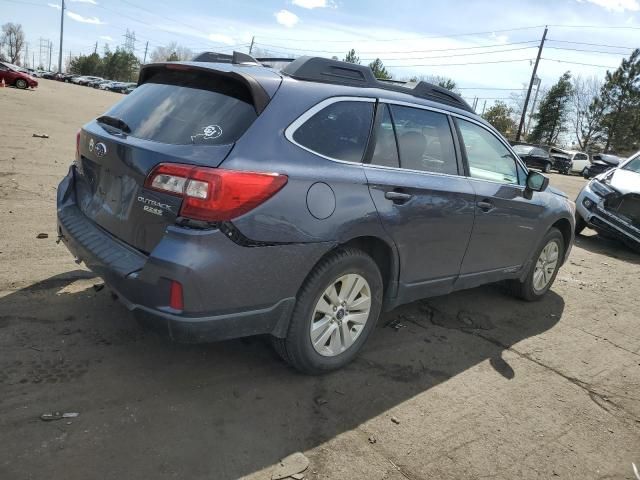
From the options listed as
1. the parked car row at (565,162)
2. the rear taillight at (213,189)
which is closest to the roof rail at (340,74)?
the rear taillight at (213,189)

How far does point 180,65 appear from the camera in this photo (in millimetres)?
3330

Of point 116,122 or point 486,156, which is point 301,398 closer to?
point 116,122

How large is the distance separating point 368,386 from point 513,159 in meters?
2.60

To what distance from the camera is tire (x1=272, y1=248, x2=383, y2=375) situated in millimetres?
3107

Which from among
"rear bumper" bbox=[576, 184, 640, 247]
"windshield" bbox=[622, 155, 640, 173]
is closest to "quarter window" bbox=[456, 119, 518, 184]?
"rear bumper" bbox=[576, 184, 640, 247]

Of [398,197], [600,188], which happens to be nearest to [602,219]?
[600,188]

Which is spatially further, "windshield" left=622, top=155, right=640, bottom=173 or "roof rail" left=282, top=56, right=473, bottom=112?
"windshield" left=622, top=155, right=640, bottom=173

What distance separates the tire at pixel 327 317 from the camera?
10.2 feet

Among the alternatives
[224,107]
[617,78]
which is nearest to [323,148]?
[224,107]

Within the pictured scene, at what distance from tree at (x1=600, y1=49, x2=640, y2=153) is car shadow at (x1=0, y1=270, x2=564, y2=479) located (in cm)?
5894

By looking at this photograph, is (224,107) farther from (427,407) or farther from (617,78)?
(617,78)

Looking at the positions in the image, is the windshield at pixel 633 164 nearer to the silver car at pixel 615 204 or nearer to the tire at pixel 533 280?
the silver car at pixel 615 204

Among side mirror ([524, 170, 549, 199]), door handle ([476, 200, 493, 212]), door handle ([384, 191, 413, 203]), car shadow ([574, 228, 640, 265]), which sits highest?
side mirror ([524, 170, 549, 199])

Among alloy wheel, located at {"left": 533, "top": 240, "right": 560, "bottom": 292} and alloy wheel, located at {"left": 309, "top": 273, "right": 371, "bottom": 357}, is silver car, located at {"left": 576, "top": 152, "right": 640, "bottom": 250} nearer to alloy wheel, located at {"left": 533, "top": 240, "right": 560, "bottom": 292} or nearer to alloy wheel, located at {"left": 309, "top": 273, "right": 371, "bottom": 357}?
alloy wheel, located at {"left": 533, "top": 240, "right": 560, "bottom": 292}
